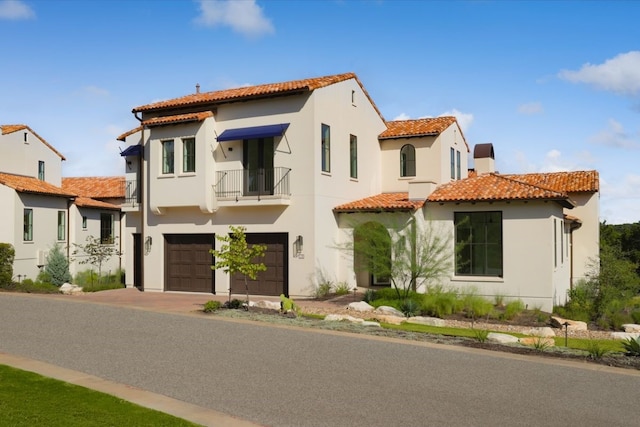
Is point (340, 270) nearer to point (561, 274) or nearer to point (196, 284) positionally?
point (196, 284)

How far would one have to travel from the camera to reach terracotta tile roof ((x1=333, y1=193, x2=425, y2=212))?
23.8m

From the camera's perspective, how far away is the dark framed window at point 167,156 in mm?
26047

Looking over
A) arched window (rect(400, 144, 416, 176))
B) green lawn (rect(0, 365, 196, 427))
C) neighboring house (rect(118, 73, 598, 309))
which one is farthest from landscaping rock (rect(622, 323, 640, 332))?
green lawn (rect(0, 365, 196, 427))

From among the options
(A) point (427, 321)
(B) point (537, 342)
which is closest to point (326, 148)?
(A) point (427, 321)

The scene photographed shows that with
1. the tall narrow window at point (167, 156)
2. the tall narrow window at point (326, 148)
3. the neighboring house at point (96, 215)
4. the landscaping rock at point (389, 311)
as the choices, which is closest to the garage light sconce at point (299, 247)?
the tall narrow window at point (326, 148)

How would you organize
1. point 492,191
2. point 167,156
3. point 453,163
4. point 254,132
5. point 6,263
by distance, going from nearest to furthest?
point 492,191, point 254,132, point 167,156, point 6,263, point 453,163

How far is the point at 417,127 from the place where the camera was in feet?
97.7

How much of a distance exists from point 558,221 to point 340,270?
8925 millimetres

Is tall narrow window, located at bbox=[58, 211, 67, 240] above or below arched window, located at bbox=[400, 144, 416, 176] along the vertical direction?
below

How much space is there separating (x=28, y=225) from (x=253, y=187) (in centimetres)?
1514

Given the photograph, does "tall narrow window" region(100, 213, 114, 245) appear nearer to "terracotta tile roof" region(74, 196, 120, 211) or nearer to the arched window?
"terracotta tile roof" region(74, 196, 120, 211)

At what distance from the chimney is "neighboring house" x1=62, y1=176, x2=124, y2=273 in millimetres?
22263

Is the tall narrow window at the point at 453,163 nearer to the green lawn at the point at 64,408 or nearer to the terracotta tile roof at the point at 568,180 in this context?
the terracotta tile roof at the point at 568,180

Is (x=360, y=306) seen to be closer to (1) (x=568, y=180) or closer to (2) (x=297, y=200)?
(2) (x=297, y=200)
